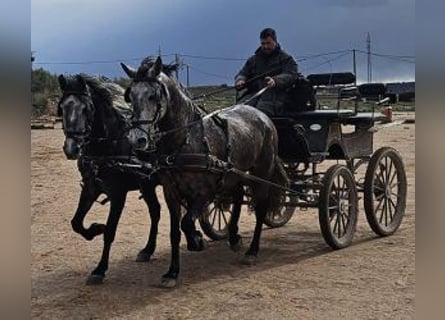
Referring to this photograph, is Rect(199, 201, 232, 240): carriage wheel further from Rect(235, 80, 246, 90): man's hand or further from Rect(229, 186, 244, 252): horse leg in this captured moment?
Rect(235, 80, 246, 90): man's hand

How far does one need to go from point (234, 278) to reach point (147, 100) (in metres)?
2.02

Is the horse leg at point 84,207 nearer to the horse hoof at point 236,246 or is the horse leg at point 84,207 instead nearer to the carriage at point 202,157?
the carriage at point 202,157

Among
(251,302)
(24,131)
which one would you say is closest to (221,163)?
(251,302)

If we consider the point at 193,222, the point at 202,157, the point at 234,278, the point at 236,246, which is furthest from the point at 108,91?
the point at 236,246

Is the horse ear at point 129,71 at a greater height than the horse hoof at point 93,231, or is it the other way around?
the horse ear at point 129,71

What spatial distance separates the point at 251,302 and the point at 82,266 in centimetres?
214

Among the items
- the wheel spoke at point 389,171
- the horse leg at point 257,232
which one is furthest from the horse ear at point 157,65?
the wheel spoke at point 389,171

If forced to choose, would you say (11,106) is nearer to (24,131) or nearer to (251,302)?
(24,131)

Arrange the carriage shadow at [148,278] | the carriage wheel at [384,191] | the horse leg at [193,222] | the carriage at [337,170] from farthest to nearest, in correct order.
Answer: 1. the carriage wheel at [384,191]
2. the carriage at [337,170]
3. the horse leg at [193,222]
4. the carriage shadow at [148,278]

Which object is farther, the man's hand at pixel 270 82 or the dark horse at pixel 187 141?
the man's hand at pixel 270 82

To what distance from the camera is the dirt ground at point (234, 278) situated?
15.7 feet

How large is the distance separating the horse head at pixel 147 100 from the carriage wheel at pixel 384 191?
3472mm

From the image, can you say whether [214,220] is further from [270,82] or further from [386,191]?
[386,191]

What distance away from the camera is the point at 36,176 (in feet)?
43.5
